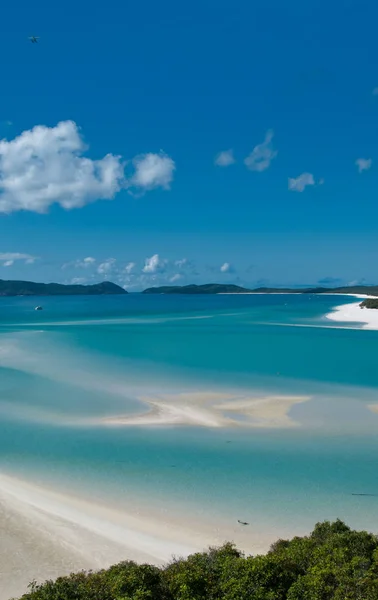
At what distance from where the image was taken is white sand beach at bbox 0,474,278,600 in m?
11.3

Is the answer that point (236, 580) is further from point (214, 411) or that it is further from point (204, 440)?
point (214, 411)

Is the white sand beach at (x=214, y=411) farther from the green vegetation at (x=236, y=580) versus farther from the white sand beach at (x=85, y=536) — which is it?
the green vegetation at (x=236, y=580)

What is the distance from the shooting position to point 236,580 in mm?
8430

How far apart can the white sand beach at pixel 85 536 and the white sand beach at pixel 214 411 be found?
915 cm

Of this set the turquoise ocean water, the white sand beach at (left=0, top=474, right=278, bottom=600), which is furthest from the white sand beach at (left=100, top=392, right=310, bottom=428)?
the white sand beach at (left=0, top=474, right=278, bottom=600)

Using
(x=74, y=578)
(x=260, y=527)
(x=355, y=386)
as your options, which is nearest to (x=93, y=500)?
(x=260, y=527)

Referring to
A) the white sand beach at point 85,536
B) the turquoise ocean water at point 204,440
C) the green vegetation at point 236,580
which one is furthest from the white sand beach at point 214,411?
the green vegetation at point 236,580

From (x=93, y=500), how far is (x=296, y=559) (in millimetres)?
7701

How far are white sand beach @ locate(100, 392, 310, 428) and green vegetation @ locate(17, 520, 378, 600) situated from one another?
13.6 metres

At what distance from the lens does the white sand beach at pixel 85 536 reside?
11.3 meters

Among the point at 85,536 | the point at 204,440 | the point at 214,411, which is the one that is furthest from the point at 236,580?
the point at 214,411

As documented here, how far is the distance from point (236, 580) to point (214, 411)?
1687 cm

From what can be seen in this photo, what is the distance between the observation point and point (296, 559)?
945 centimetres

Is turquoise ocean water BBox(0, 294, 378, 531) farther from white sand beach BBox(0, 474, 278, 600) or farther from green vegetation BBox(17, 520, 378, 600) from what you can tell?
green vegetation BBox(17, 520, 378, 600)
